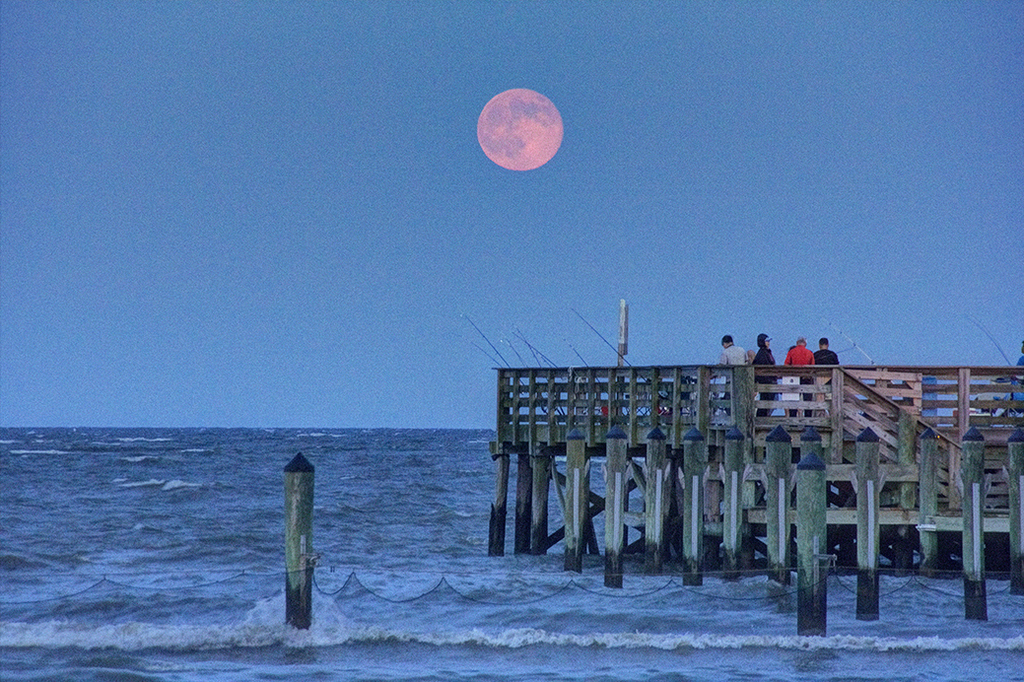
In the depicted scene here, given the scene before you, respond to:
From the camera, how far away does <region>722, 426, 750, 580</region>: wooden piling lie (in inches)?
653


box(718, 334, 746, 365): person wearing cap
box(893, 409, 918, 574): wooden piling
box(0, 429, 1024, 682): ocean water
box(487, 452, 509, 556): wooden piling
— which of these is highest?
box(718, 334, 746, 365): person wearing cap

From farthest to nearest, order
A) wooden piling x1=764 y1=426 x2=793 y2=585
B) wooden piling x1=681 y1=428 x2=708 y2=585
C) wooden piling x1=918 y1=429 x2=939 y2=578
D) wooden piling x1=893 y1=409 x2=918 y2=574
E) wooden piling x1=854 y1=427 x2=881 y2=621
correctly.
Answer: wooden piling x1=681 y1=428 x2=708 y2=585, wooden piling x1=893 y1=409 x2=918 y2=574, wooden piling x1=918 y1=429 x2=939 y2=578, wooden piling x1=764 y1=426 x2=793 y2=585, wooden piling x1=854 y1=427 x2=881 y2=621

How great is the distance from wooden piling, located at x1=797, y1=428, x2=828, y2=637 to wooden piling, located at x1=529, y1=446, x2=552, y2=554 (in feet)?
27.9

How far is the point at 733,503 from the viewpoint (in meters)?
16.6

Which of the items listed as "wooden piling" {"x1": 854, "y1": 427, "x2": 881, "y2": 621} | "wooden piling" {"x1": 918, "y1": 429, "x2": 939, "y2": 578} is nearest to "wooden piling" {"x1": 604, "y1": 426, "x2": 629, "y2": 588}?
"wooden piling" {"x1": 854, "y1": 427, "x2": 881, "y2": 621}

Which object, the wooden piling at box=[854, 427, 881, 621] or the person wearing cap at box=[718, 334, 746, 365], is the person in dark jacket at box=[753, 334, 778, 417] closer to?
the person wearing cap at box=[718, 334, 746, 365]

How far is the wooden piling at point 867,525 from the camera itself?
14.8 meters

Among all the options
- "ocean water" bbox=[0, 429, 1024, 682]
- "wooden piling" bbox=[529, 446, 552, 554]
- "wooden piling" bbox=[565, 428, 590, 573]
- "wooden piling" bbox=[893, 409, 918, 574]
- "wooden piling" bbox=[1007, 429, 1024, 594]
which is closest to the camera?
"ocean water" bbox=[0, 429, 1024, 682]

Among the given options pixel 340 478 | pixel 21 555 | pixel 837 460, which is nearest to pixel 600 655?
pixel 837 460

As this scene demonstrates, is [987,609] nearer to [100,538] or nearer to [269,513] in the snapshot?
[100,538]

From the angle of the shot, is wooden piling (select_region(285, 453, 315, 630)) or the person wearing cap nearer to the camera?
wooden piling (select_region(285, 453, 315, 630))

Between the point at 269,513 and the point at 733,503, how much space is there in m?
23.1

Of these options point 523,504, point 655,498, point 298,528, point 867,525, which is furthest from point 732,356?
point 298,528

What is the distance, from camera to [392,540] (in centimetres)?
2939
